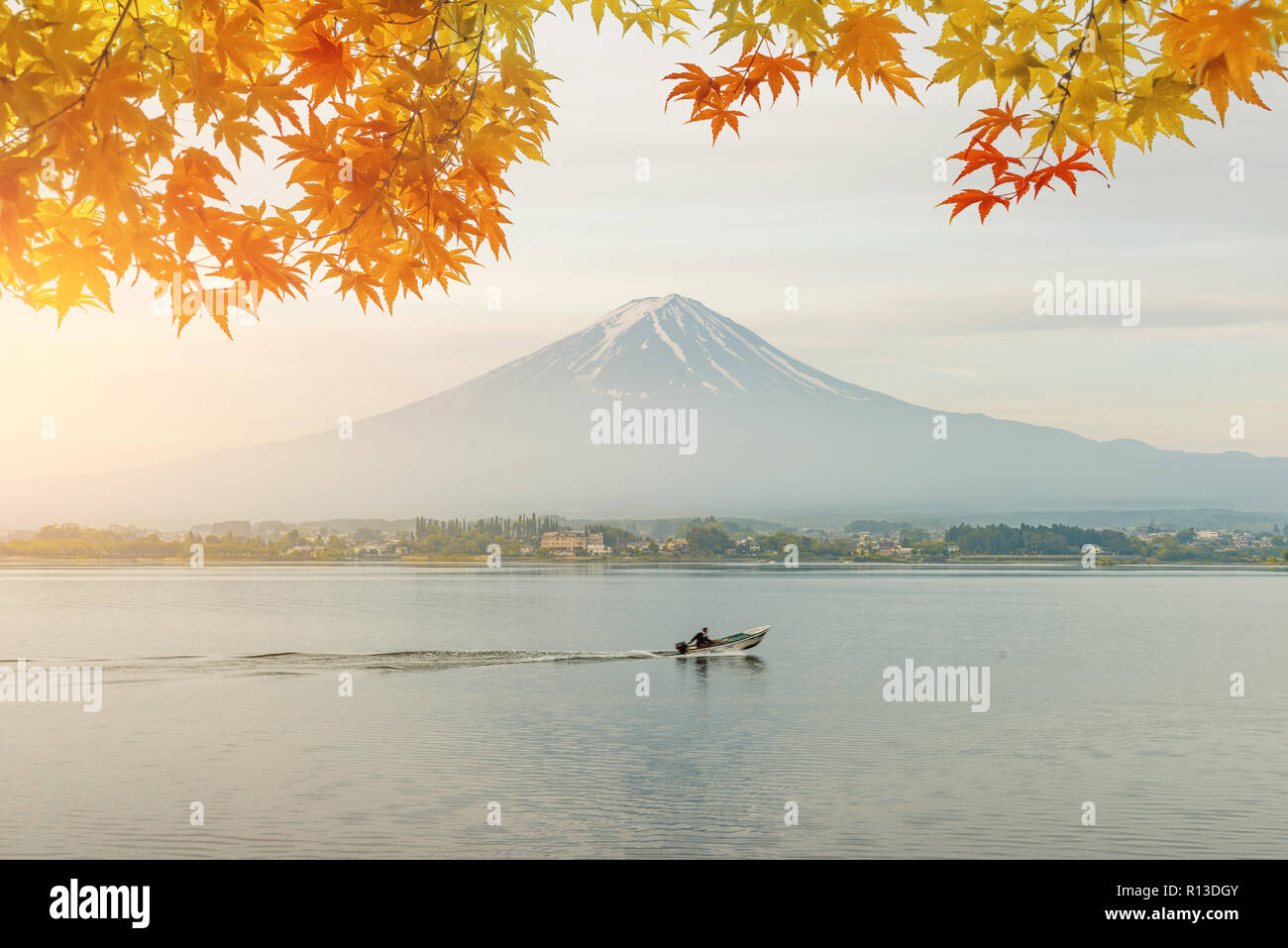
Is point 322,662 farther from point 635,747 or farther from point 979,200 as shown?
point 979,200

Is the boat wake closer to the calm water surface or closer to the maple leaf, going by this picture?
the calm water surface

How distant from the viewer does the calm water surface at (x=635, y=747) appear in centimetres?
2284

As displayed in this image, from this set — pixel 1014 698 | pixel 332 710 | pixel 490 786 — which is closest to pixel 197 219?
pixel 490 786

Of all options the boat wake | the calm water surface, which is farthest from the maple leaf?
the boat wake

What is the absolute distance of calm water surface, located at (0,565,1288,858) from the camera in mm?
22844

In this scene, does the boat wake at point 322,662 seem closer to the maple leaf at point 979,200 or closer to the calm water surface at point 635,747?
the calm water surface at point 635,747

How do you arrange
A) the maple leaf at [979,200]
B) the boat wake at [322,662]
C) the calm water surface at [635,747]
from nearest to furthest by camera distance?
the maple leaf at [979,200]
the calm water surface at [635,747]
the boat wake at [322,662]

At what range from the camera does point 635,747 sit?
34688 mm

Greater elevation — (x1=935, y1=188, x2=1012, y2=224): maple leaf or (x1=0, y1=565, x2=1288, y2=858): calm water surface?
(x1=935, y1=188, x2=1012, y2=224): maple leaf

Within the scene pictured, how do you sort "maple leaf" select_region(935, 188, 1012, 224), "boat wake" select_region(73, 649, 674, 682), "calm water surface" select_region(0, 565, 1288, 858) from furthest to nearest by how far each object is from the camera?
"boat wake" select_region(73, 649, 674, 682) < "calm water surface" select_region(0, 565, 1288, 858) < "maple leaf" select_region(935, 188, 1012, 224)

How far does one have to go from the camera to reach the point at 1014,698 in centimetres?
4541

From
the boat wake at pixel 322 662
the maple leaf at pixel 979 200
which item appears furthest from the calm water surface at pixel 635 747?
the maple leaf at pixel 979 200

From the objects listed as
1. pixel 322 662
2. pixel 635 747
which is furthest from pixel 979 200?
pixel 322 662
